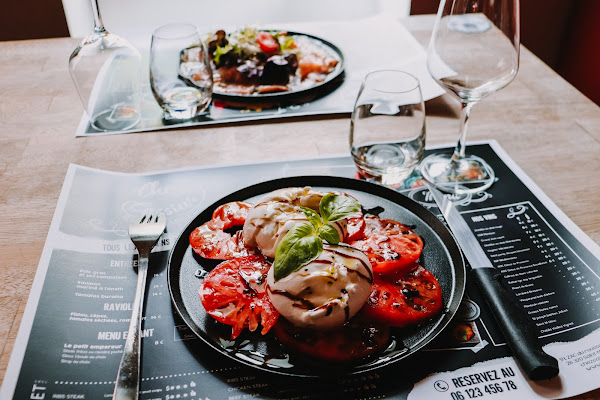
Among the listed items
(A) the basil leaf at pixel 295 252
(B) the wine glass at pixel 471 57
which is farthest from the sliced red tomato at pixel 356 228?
(B) the wine glass at pixel 471 57

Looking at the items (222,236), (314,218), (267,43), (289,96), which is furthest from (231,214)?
(267,43)

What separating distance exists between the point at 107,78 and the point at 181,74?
170 mm

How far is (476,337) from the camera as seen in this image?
67cm

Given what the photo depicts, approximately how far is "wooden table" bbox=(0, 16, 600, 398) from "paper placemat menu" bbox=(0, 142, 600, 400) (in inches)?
2.3

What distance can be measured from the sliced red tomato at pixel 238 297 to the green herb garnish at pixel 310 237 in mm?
57

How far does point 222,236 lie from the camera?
0.77 metres

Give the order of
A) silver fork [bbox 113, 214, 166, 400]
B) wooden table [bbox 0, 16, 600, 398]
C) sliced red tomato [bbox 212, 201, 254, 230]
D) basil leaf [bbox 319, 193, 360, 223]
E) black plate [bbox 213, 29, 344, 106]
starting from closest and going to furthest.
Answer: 1. silver fork [bbox 113, 214, 166, 400]
2. basil leaf [bbox 319, 193, 360, 223]
3. sliced red tomato [bbox 212, 201, 254, 230]
4. wooden table [bbox 0, 16, 600, 398]
5. black plate [bbox 213, 29, 344, 106]

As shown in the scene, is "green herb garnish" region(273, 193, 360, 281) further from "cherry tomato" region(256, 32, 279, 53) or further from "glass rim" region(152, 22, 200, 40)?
"cherry tomato" region(256, 32, 279, 53)

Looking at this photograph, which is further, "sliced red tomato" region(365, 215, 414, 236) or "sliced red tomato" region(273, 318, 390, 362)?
"sliced red tomato" region(365, 215, 414, 236)

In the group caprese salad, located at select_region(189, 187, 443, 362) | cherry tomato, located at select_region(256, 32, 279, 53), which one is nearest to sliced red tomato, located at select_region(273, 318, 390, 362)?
caprese salad, located at select_region(189, 187, 443, 362)

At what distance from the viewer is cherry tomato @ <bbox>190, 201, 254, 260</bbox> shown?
75 centimetres

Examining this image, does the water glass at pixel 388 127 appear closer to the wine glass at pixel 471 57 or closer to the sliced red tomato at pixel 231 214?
the wine glass at pixel 471 57

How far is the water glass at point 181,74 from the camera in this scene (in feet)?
3.66

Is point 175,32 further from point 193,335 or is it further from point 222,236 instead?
point 193,335
